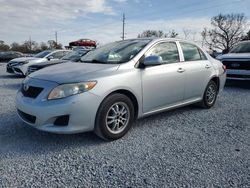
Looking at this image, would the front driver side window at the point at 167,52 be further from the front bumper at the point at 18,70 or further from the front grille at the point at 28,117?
the front bumper at the point at 18,70

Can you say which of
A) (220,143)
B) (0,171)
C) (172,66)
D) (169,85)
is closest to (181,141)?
(220,143)

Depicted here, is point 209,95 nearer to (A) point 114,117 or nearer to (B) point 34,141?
(A) point 114,117

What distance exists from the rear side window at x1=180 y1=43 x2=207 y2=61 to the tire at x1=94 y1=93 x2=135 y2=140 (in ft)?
5.84

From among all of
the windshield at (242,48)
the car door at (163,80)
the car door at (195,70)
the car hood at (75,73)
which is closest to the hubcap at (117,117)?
the car door at (163,80)

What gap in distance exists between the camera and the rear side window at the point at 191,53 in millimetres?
4930

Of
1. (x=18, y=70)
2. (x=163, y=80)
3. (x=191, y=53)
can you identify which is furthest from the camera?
(x=18, y=70)

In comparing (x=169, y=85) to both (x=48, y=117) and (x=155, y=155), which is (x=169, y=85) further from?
(x=48, y=117)

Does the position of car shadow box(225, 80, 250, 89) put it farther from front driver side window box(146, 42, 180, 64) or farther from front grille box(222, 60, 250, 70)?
front driver side window box(146, 42, 180, 64)

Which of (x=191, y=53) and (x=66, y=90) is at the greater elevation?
(x=191, y=53)

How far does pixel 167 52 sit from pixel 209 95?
5.47 ft

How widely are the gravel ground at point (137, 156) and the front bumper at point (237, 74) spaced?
13.1 ft

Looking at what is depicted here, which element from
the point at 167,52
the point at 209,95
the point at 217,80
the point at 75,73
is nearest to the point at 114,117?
the point at 75,73

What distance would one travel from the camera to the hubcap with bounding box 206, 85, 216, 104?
5516 mm

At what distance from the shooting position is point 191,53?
201 inches
